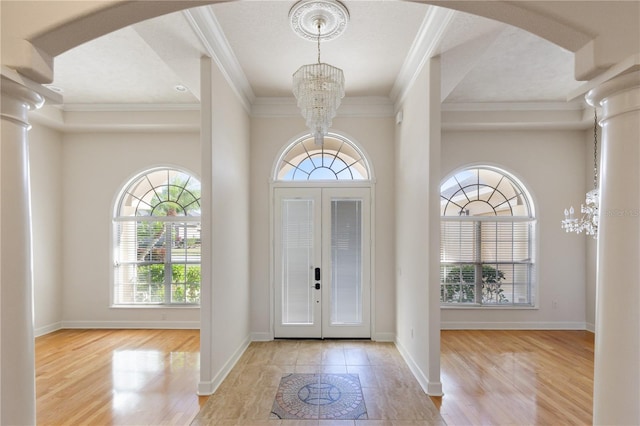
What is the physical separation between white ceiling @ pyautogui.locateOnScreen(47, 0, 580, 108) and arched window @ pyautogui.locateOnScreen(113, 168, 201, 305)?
4.76 feet

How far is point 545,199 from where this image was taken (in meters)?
5.73

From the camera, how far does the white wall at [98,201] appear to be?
571 centimetres

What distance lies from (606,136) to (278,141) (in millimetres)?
4295

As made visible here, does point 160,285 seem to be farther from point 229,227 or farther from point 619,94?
point 619,94

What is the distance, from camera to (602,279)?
55.5 inches

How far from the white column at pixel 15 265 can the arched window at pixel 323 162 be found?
3.99 meters

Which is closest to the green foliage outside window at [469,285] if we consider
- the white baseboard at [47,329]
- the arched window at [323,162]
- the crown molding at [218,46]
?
the arched window at [323,162]

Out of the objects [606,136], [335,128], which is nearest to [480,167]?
[335,128]

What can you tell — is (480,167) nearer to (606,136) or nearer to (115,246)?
(606,136)

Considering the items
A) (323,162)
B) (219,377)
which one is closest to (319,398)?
(219,377)

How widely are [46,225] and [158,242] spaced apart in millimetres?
1652

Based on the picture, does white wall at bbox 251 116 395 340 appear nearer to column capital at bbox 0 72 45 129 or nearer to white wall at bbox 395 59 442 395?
white wall at bbox 395 59 442 395

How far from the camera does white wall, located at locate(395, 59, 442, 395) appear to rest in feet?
11.1

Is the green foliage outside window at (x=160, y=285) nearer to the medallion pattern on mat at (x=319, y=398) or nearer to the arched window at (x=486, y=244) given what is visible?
the medallion pattern on mat at (x=319, y=398)
